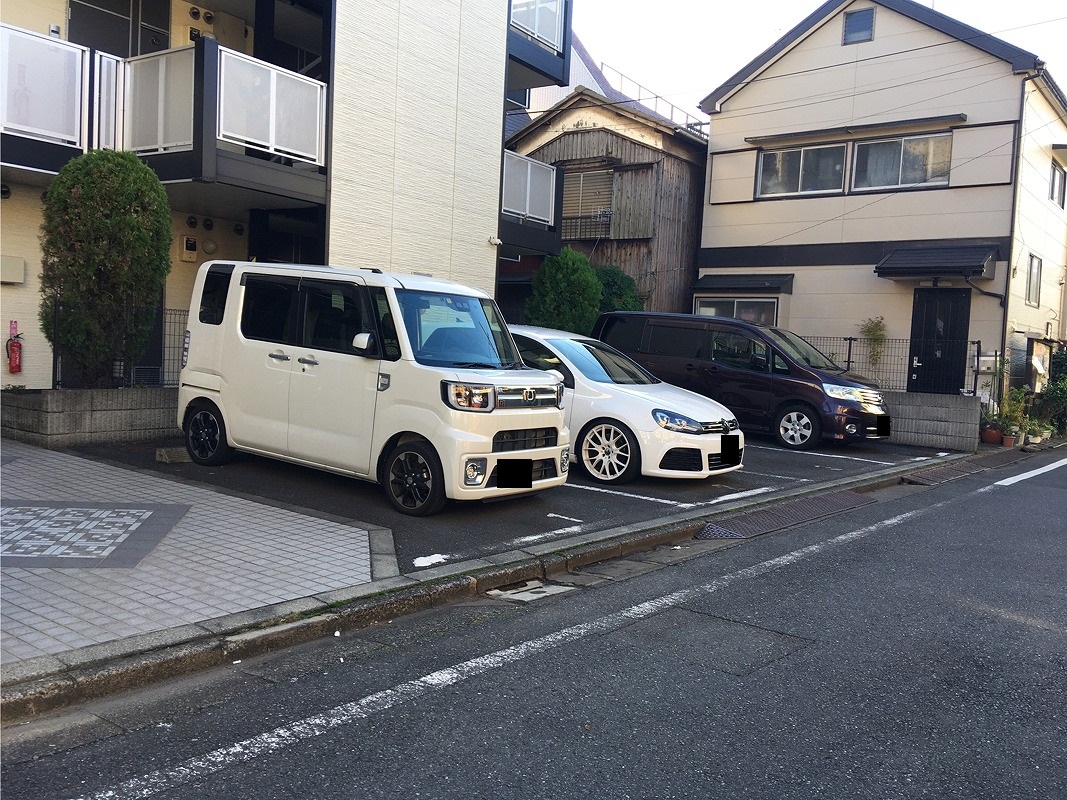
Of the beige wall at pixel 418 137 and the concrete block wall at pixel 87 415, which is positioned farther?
the beige wall at pixel 418 137

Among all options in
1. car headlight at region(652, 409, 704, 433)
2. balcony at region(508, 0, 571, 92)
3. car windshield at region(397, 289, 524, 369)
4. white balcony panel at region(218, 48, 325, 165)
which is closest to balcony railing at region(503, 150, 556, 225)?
balcony at region(508, 0, 571, 92)

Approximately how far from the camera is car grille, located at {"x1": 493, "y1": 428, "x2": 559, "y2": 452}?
23.3 ft

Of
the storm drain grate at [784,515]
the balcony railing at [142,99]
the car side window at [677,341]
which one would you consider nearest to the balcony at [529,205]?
the car side window at [677,341]

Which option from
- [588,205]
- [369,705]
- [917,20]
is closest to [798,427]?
[369,705]

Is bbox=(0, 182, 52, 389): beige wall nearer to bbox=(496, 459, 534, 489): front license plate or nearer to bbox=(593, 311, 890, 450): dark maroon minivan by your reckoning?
bbox=(496, 459, 534, 489): front license plate

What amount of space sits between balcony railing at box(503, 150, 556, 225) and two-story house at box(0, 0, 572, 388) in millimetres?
52

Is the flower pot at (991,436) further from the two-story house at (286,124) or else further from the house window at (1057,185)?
the two-story house at (286,124)

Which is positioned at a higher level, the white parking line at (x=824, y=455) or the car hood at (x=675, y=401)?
the car hood at (x=675, y=401)

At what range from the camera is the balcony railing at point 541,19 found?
15.4 metres

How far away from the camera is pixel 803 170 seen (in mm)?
20453

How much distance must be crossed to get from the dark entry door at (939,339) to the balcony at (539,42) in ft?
29.6

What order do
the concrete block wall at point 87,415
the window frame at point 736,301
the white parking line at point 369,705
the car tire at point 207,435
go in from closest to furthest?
the white parking line at point 369,705 < the car tire at point 207,435 < the concrete block wall at point 87,415 < the window frame at point 736,301

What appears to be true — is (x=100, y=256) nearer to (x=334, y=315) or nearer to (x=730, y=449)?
(x=334, y=315)

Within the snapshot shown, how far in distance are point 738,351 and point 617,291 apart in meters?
6.34
